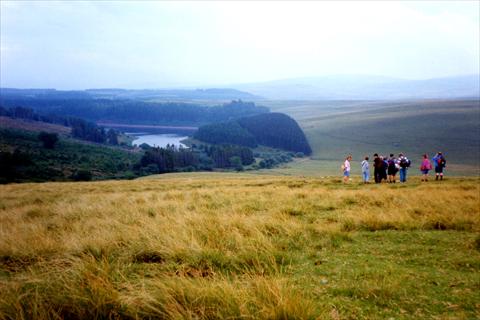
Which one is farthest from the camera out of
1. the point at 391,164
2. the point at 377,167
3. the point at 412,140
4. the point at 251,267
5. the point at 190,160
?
the point at 412,140

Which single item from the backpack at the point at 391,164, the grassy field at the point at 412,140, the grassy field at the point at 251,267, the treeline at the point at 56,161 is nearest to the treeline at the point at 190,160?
the treeline at the point at 56,161

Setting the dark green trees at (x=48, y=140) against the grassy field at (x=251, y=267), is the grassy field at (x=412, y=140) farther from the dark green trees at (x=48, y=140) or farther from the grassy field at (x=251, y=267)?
the grassy field at (x=251, y=267)

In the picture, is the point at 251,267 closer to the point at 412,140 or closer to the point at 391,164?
the point at 391,164

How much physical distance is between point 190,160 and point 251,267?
137 metres

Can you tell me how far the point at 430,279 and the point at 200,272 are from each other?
10.8 ft

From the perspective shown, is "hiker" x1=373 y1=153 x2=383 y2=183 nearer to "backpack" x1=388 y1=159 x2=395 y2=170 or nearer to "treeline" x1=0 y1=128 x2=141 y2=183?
"backpack" x1=388 y1=159 x2=395 y2=170

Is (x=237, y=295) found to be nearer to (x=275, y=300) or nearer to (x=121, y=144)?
(x=275, y=300)

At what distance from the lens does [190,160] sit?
14075cm

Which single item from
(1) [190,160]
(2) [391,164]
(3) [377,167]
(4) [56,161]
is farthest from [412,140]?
(3) [377,167]

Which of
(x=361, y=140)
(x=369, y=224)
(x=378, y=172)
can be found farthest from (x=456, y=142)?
(x=369, y=224)

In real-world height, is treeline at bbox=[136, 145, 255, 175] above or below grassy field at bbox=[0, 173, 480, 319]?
below

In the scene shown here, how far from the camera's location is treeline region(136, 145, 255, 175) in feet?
419

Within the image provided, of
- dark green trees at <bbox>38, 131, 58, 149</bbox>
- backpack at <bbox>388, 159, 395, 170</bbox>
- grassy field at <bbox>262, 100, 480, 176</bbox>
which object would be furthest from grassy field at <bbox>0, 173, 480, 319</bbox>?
dark green trees at <bbox>38, 131, 58, 149</bbox>

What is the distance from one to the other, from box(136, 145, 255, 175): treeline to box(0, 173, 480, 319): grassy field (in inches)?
4477
